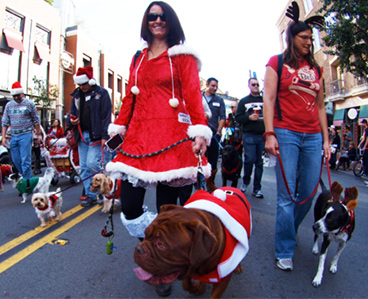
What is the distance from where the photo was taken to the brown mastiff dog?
1422 mm

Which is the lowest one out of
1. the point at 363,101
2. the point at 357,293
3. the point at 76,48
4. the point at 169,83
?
the point at 357,293

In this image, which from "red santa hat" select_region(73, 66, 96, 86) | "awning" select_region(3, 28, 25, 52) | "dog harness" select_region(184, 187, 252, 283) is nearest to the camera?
"dog harness" select_region(184, 187, 252, 283)

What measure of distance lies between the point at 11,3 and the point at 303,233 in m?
20.5

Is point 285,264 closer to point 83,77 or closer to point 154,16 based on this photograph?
point 154,16

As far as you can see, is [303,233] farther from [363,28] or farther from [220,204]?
[363,28]

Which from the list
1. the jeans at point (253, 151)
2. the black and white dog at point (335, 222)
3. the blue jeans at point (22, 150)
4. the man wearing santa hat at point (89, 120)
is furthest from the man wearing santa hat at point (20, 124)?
the black and white dog at point (335, 222)

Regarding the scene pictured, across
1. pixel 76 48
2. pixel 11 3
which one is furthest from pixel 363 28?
pixel 76 48

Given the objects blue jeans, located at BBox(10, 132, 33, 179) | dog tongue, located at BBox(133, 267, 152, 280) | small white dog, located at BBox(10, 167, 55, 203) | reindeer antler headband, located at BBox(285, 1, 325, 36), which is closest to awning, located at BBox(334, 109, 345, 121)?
reindeer antler headband, located at BBox(285, 1, 325, 36)

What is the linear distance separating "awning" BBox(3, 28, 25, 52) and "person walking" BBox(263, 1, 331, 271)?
1816 centimetres

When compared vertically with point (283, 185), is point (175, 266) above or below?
below

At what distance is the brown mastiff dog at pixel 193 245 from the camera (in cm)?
142

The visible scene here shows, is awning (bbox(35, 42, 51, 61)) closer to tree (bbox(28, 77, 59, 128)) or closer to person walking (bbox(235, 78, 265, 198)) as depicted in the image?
tree (bbox(28, 77, 59, 128))

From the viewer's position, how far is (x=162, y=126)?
2064mm

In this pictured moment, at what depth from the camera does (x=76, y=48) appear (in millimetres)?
22750
